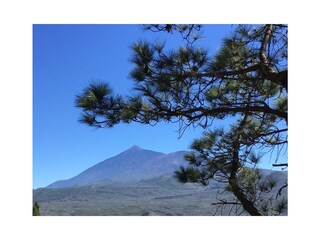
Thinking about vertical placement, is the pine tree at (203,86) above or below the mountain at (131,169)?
above

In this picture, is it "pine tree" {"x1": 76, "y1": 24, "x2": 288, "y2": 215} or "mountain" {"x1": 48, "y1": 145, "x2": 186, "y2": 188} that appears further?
"mountain" {"x1": 48, "y1": 145, "x2": 186, "y2": 188}

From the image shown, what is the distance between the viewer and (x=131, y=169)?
4572 cm

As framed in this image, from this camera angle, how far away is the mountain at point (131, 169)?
3793cm

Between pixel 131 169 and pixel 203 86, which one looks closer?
pixel 203 86

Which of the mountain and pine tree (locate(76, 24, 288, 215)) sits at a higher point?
pine tree (locate(76, 24, 288, 215))

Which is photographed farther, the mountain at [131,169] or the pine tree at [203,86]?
the mountain at [131,169]

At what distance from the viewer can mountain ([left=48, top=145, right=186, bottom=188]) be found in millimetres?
37934

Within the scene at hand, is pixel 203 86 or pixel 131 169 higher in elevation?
pixel 203 86
